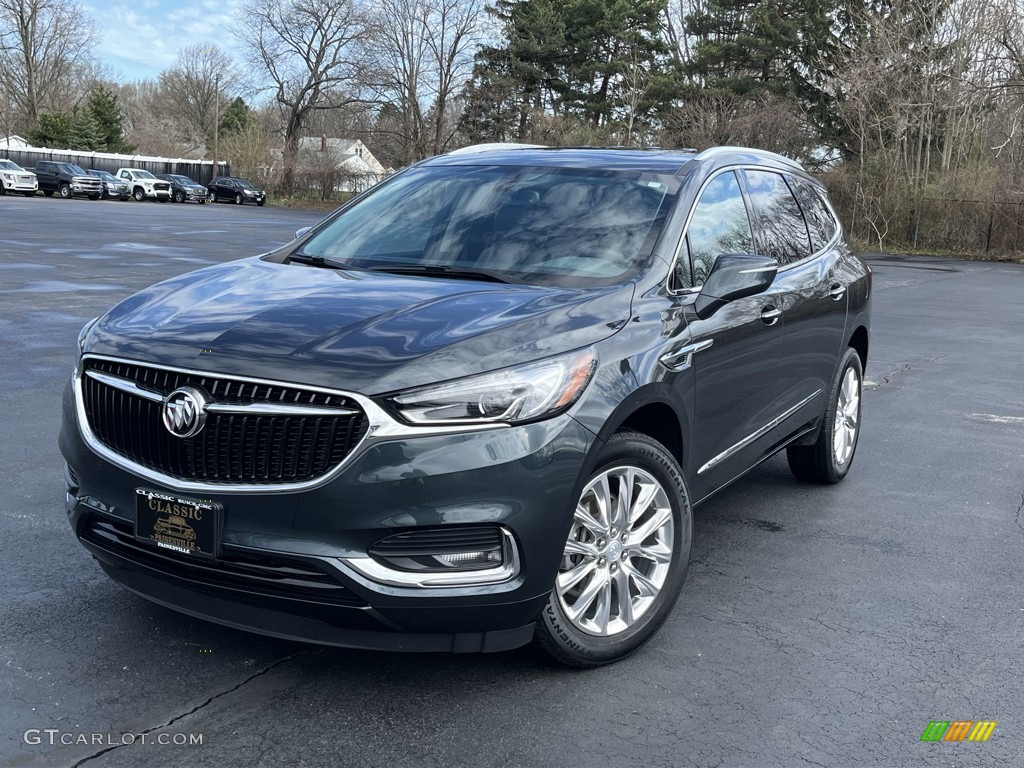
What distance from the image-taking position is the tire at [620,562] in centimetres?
353

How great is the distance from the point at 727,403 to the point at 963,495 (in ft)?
8.18

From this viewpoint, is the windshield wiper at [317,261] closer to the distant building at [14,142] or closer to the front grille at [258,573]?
the front grille at [258,573]

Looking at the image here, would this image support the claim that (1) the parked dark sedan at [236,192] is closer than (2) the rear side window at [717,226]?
No

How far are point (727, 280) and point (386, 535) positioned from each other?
1.89 meters

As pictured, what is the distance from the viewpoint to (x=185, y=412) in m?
3.24

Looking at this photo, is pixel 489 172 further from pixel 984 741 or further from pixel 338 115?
pixel 338 115

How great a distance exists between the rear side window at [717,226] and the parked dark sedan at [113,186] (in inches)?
2126

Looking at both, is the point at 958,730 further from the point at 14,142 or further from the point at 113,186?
the point at 14,142

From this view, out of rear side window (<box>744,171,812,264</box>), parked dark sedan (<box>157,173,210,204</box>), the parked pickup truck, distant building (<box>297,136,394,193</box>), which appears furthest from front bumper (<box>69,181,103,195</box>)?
rear side window (<box>744,171,812,264</box>)

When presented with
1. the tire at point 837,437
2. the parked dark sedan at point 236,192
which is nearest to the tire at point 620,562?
the tire at point 837,437

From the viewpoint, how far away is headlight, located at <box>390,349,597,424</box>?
3.13 metres

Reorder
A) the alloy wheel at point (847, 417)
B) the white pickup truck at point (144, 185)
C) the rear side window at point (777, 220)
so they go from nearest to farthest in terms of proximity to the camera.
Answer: the rear side window at point (777, 220) → the alloy wheel at point (847, 417) → the white pickup truck at point (144, 185)

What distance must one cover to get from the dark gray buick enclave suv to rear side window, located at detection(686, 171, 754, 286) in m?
0.02

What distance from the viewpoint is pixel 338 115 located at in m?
70.1
